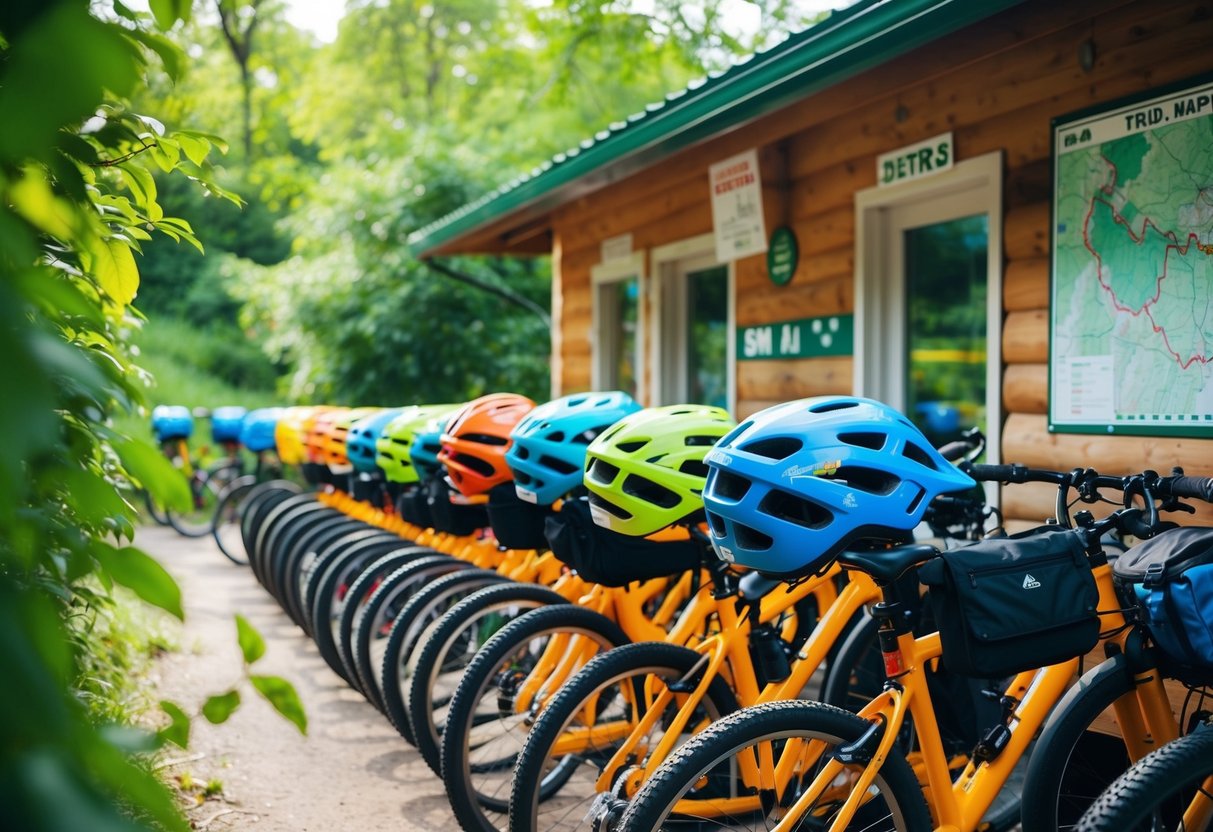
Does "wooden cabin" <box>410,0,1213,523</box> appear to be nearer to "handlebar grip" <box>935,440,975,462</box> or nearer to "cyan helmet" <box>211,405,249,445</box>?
"handlebar grip" <box>935,440,975,462</box>

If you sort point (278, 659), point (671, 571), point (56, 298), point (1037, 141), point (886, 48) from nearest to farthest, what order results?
1. point (56, 298)
2. point (671, 571)
3. point (886, 48)
4. point (1037, 141)
5. point (278, 659)

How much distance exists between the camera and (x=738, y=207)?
5.60 meters

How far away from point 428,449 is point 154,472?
425 cm

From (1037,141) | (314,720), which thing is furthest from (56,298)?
(314,720)

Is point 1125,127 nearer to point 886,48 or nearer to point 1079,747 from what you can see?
point 886,48

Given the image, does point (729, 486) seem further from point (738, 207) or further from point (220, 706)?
point (738, 207)

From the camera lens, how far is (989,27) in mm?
3641

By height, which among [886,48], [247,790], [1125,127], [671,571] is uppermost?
[886,48]

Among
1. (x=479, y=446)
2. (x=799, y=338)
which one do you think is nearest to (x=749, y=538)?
(x=479, y=446)

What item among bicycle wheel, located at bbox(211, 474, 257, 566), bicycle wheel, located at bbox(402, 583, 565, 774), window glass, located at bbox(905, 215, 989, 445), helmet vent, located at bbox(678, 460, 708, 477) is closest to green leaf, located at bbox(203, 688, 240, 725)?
helmet vent, located at bbox(678, 460, 708, 477)

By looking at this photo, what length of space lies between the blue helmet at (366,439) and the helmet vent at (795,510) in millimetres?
3953

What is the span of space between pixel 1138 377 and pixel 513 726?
7.95 ft

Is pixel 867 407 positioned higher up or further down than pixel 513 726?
higher up

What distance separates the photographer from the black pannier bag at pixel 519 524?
4.02 metres
